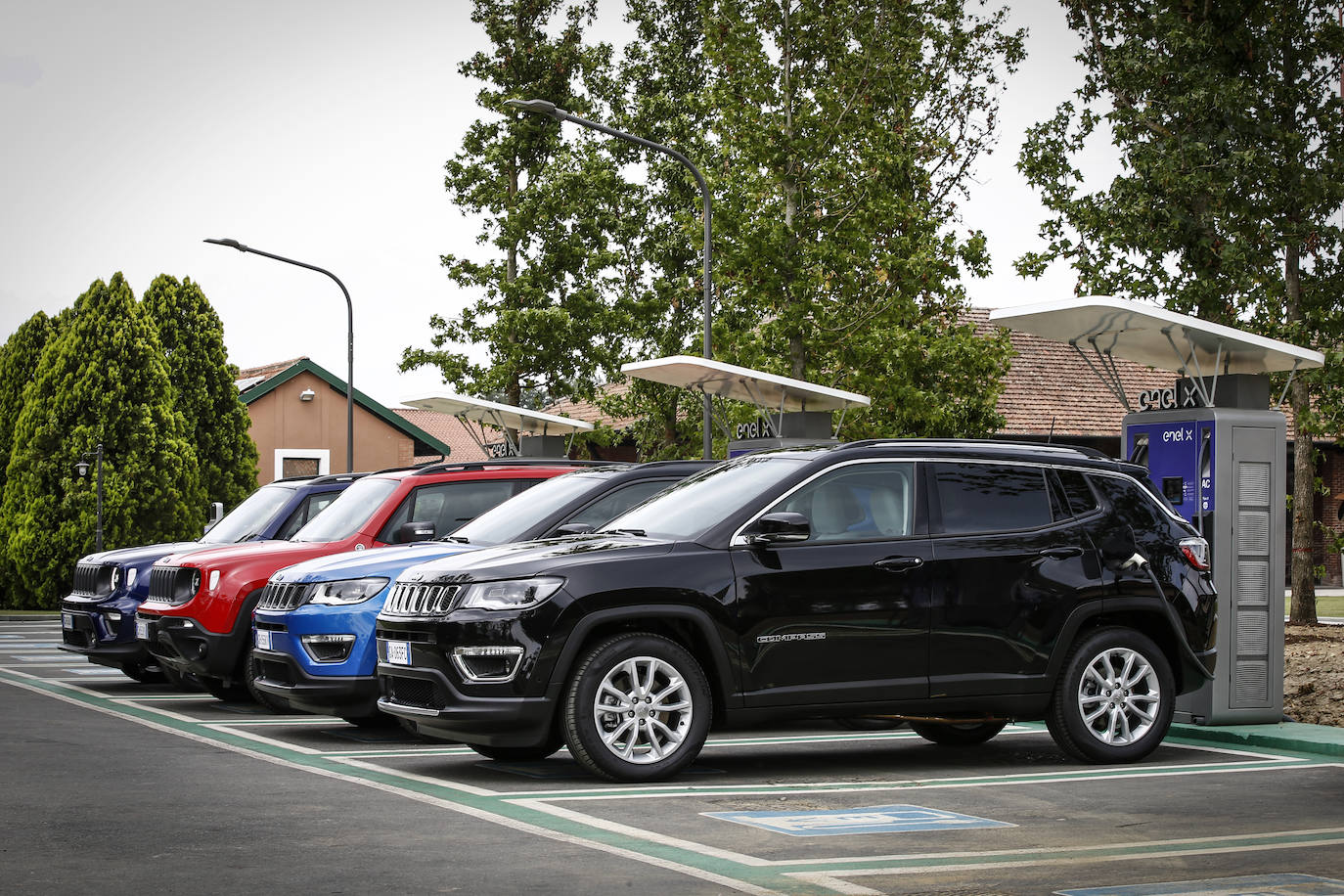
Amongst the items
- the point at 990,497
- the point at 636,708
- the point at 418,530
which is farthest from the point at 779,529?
the point at 418,530

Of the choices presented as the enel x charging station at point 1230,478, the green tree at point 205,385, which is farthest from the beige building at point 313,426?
the enel x charging station at point 1230,478

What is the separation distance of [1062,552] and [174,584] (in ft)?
23.7

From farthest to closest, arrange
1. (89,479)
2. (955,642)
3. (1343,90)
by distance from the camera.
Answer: (89,479) → (1343,90) → (955,642)

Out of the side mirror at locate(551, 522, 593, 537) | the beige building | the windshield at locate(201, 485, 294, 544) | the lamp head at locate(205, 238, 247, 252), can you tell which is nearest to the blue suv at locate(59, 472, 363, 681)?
the windshield at locate(201, 485, 294, 544)

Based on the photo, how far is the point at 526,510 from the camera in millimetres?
12258

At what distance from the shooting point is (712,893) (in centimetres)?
645

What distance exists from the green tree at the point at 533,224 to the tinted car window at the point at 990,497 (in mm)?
24873

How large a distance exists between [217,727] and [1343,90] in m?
16.7

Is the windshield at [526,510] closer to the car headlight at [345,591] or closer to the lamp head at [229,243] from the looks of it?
the car headlight at [345,591]

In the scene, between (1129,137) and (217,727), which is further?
(1129,137)

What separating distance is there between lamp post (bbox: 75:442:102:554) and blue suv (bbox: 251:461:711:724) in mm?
24102

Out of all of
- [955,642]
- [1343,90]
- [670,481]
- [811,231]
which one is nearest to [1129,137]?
[1343,90]

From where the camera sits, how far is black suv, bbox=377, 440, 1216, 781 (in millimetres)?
9367

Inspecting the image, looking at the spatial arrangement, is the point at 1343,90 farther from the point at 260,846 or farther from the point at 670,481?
the point at 260,846
